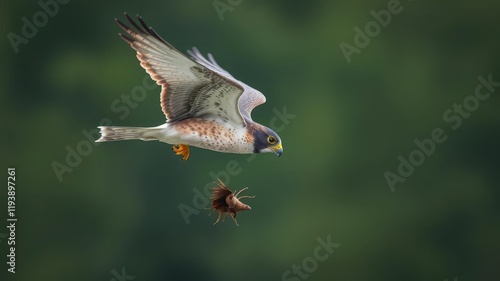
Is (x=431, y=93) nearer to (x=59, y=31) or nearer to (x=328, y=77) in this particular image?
(x=328, y=77)

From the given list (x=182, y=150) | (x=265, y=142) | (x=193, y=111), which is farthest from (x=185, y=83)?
(x=265, y=142)

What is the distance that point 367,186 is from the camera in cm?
1071

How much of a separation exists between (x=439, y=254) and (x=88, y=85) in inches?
175

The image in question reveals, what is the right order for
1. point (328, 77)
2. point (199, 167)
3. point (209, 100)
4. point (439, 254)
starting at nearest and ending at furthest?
point (209, 100) < point (199, 167) < point (439, 254) < point (328, 77)

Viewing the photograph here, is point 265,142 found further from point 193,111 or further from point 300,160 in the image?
point 300,160

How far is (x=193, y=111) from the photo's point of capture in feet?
16.2

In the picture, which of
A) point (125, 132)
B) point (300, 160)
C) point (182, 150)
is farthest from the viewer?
point (300, 160)

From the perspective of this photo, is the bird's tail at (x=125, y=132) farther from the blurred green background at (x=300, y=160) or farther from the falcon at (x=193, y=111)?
the blurred green background at (x=300, y=160)

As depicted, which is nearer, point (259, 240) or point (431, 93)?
point (259, 240)

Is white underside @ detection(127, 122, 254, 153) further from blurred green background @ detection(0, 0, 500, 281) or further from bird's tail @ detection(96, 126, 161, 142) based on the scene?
blurred green background @ detection(0, 0, 500, 281)

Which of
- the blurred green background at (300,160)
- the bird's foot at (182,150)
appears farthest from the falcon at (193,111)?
the blurred green background at (300,160)

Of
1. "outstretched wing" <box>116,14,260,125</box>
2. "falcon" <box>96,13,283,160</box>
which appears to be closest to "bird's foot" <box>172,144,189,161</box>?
"falcon" <box>96,13,283,160</box>

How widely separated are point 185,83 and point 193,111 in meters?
0.20

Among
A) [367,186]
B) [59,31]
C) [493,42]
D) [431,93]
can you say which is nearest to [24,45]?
[59,31]
